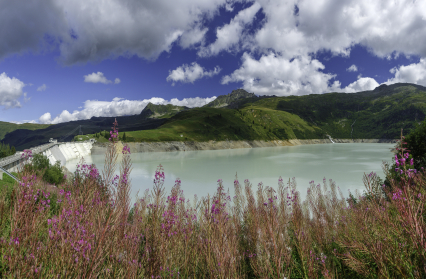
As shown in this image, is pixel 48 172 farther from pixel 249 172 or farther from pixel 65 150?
pixel 65 150

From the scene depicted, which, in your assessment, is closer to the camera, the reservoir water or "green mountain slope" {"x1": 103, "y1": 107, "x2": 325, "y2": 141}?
the reservoir water

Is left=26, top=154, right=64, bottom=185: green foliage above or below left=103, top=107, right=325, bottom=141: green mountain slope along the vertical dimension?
below

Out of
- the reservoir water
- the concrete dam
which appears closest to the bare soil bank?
the concrete dam

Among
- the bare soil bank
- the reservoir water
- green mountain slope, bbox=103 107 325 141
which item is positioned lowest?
the reservoir water

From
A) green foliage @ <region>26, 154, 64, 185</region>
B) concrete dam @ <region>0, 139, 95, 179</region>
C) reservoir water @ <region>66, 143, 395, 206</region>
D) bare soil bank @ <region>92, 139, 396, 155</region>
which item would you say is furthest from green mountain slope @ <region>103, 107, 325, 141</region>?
green foliage @ <region>26, 154, 64, 185</region>

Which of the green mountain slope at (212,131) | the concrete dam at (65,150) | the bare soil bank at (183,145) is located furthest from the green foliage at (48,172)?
the green mountain slope at (212,131)

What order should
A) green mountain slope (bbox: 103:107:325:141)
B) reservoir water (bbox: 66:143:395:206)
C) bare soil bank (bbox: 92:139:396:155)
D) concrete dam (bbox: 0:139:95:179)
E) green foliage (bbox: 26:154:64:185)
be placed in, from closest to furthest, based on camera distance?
green foliage (bbox: 26:154:64:185) → reservoir water (bbox: 66:143:395:206) → concrete dam (bbox: 0:139:95:179) → bare soil bank (bbox: 92:139:396:155) → green mountain slope (bbox: 103:107:325:141)

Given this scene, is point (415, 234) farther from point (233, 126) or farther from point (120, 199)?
point (233, 126)

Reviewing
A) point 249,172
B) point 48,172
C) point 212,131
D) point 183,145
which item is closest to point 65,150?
point 183,145

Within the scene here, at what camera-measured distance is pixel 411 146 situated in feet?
77.1

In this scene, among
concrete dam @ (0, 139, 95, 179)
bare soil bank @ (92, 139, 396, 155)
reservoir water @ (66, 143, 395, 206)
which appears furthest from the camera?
bare soil bank @ (92, 139, 396, 155)

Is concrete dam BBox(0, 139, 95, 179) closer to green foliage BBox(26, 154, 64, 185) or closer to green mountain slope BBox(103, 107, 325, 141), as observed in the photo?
green mountain slope BBox(103, 107, 325, 141)

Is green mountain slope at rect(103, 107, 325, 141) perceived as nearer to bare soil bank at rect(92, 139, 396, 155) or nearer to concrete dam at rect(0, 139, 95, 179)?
bare soil bank at rect(92, 139, 396, 155)

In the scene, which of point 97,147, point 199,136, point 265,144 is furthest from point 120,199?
point 265,144
